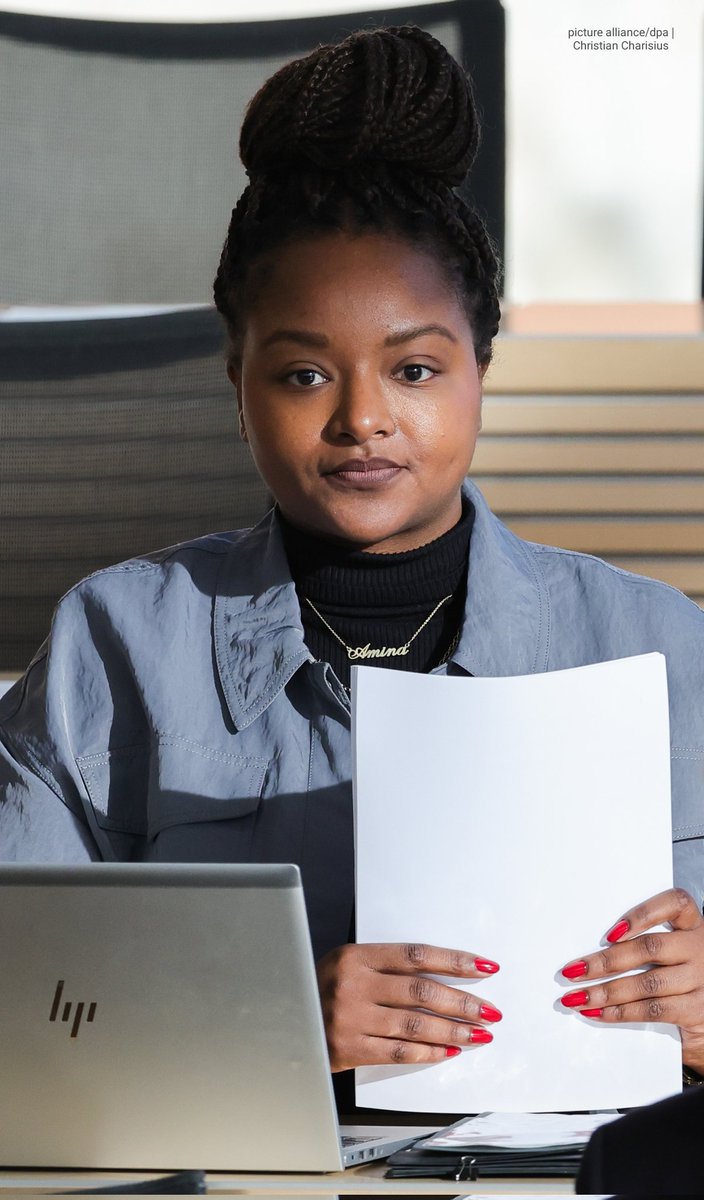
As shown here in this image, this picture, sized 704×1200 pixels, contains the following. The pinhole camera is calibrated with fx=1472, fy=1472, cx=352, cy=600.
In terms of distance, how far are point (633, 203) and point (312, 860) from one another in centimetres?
396

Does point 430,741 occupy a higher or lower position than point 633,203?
lower

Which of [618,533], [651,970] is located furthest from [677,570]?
[651,970]

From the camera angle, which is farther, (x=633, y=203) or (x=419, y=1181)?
(x=633, y=203)

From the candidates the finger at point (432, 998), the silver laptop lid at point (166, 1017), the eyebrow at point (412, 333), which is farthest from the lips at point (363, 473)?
the silver laptop lid at point (166, 1017)

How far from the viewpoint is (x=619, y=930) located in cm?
95

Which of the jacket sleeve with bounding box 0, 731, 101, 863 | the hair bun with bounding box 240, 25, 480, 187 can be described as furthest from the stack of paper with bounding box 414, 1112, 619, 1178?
the hair bun with bounding box 240, 25, 480, 187

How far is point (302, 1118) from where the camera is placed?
796 mm

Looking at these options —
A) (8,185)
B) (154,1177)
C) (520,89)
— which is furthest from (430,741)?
(520,89)

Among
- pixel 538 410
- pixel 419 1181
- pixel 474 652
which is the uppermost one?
pixel 538 410

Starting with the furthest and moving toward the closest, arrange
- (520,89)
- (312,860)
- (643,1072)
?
(520,89) < (312,860) < (643,1072)

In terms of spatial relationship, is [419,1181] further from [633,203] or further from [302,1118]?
[633,203]

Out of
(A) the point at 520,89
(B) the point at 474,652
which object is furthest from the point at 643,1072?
(A) the point at 520,89

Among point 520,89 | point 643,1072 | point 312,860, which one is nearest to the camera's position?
point 643,1072

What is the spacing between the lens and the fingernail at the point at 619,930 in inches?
37.4
